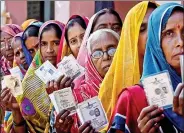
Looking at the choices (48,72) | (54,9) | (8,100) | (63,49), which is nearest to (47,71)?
(48,72)

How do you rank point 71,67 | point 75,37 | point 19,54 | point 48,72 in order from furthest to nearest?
point 19,54 < point 75,37 < point 48,72 < point 71,67

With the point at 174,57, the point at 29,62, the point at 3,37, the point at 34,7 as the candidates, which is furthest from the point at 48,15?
the point at 174,57

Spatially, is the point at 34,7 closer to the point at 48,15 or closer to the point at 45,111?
the point at 48,15

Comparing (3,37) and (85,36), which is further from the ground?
(85,36)

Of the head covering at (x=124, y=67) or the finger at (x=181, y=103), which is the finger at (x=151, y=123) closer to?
the finger at (x=181, y=103)

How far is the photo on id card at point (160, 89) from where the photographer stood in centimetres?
244

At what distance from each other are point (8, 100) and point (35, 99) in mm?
252

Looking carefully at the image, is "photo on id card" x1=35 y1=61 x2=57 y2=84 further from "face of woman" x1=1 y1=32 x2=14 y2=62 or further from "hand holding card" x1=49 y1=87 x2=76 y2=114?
"face of woman" x1=1 y1=32 x2=14 y2=62

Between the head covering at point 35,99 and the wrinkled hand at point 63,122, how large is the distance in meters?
0.67

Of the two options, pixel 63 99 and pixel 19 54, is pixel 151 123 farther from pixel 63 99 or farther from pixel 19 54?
pixel 19 54

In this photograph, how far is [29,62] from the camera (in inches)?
168

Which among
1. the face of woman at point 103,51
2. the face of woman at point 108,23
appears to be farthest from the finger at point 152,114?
the face of woman at point 108,23

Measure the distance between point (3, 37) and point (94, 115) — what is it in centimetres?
234

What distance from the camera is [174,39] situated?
8.46ft
